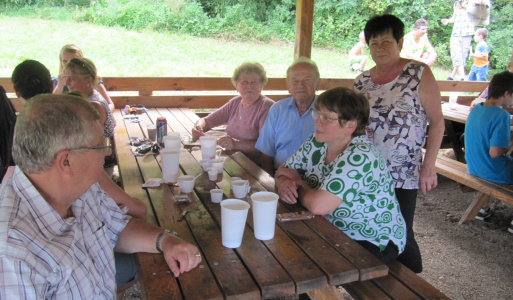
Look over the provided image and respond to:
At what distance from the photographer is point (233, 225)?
1.40 meters

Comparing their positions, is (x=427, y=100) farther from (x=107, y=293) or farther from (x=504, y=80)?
(x=107, y=293)

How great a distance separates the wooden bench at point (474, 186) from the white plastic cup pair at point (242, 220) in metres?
2.43

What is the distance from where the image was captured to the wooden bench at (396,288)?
59.9 inches

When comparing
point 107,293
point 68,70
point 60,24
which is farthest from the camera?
point 60,24

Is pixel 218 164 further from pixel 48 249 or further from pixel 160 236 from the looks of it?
pixel 48 249

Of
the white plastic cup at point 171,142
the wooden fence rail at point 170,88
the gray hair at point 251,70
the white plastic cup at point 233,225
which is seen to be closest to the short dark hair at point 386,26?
the gray hair at point 251,70

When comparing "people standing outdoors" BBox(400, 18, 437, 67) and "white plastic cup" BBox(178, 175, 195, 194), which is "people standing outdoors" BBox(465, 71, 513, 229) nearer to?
"white plastic cup" BBox(178, 175, 195, 194)

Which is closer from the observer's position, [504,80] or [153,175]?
[153,175]

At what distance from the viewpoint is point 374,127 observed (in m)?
2.43

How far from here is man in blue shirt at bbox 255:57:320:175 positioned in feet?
9.14

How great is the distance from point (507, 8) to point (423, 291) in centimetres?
1714

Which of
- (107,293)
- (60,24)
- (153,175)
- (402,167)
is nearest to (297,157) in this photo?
(402,167)

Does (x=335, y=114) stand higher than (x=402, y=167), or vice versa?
(x=335, y=114)

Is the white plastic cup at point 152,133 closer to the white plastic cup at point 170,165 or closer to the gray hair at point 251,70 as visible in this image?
the gray hair at point 251,70
